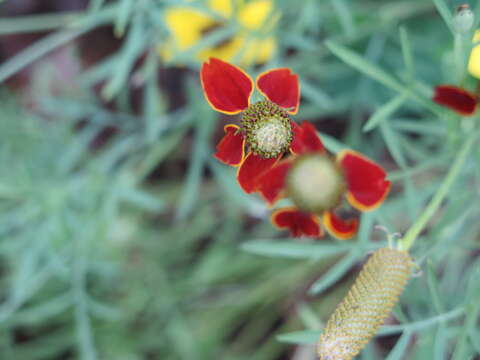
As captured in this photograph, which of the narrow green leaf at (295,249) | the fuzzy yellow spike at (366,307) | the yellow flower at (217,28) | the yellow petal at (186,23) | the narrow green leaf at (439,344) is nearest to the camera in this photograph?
the fuzzy yellow spike at (366,307)

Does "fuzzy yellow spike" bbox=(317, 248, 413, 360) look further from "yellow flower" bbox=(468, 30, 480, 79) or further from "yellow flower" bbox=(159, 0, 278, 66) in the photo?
"yellow flower" bbox=(159, 0, 278, 66)

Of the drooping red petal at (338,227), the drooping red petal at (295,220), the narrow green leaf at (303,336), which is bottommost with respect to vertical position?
the narrow green leaf at (303,336)

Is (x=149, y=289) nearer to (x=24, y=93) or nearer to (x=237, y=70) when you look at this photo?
(x=24, y=93)

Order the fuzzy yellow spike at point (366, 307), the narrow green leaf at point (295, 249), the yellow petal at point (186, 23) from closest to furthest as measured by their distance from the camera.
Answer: the fuzzy yellow spike at point (366, 307) → the narrow green leaf at point (295, 249) → the yellow petal at point (186, 23)

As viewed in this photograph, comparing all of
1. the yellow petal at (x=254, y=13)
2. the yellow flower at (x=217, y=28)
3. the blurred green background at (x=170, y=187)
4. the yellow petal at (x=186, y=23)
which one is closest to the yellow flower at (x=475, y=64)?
the blurred green background at (x=170, y=187)

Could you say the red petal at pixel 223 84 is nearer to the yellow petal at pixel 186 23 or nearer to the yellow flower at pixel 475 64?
the yellow flower at pixel 475 64

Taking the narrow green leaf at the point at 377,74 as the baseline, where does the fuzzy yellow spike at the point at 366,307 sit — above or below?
below
